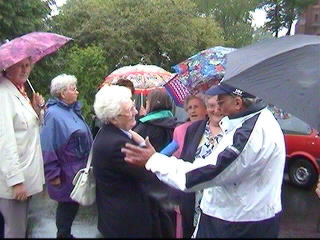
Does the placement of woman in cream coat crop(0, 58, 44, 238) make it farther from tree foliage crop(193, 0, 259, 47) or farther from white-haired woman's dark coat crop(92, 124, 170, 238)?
tree foliage crop(193, 0, 259, 47)

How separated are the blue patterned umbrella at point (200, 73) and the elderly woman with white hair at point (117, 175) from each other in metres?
1.40

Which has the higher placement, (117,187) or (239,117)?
(239,117)

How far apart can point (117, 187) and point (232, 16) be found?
4258cm

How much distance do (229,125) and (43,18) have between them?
10316 mm

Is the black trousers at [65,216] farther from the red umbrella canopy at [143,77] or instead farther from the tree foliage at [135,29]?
the tree foliage at [135,29]

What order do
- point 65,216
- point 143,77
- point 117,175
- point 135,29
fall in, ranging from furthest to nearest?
point 135,29, point 143,77, point 65,216, point 117,175

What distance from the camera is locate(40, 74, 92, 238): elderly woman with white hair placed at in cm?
519

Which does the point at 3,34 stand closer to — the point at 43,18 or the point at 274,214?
the point at 43,18

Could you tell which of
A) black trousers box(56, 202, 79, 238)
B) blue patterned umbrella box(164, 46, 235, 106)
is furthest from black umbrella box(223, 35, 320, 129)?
black trousers box(56, 202, 79, 238)

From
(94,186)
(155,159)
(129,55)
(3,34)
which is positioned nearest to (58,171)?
(94,186)

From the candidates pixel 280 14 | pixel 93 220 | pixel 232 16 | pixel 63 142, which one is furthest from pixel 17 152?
pixel 232 16

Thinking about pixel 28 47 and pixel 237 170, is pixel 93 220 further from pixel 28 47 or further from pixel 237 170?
pixel 237 170

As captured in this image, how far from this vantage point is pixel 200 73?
5059 mm

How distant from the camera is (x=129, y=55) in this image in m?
21.8
